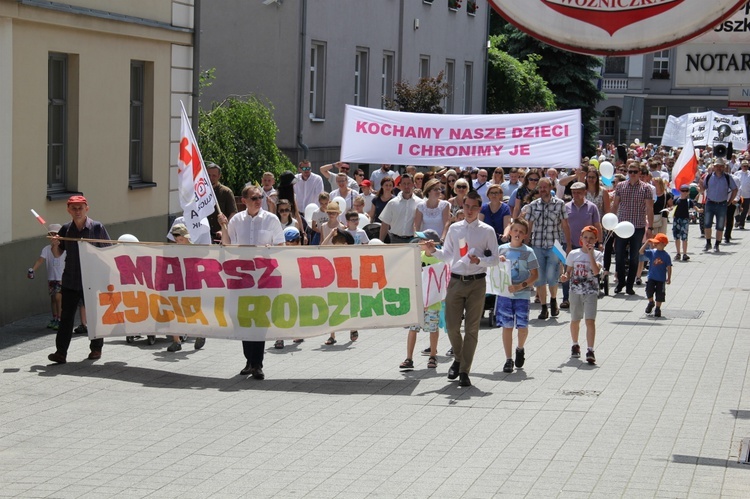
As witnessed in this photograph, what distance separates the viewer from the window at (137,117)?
1902 centimetres

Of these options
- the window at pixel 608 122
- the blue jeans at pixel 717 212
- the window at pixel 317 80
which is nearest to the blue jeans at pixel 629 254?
the blue jeans at pixel 717 212

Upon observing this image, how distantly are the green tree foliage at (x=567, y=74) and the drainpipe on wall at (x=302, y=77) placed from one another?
85.4 ft

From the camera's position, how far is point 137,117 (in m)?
19.2

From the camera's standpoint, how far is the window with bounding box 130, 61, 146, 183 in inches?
749

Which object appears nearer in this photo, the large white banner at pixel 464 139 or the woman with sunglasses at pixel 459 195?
the woman with sunglasses at pixel 459 195

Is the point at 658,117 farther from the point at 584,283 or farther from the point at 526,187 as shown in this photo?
the point at 584,283

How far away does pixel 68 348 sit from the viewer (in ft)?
43.8

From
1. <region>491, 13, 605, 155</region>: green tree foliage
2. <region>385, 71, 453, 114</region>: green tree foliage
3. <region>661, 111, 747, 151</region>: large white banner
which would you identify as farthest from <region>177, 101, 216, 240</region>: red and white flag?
<region>491, 13, 605, 155</region>: green tree foliage

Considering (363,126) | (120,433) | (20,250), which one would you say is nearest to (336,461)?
(120,433)

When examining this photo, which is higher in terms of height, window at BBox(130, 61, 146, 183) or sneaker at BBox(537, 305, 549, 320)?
window at BBox(130, 61, 146, 183)

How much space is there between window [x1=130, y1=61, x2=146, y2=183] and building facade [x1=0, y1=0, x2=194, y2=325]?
0.06 ft

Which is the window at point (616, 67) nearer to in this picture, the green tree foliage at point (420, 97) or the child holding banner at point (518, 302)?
the green tree foliage at point (420, 97)

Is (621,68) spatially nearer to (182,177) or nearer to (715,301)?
(715,301)

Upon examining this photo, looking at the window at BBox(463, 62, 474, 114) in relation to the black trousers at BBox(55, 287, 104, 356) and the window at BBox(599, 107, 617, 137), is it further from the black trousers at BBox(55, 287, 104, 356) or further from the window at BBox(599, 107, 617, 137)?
the window at BBox(599, 107, 617, 137)
